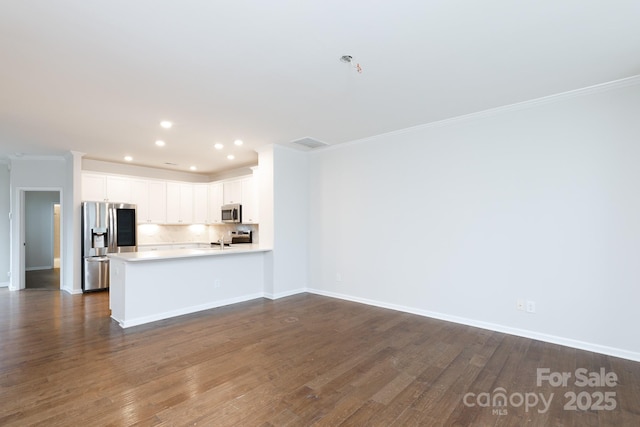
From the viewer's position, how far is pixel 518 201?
12.1ft

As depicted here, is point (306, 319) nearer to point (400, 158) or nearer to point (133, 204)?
point (400, 158)

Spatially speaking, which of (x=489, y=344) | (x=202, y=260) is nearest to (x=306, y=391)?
(x=489, y=344)

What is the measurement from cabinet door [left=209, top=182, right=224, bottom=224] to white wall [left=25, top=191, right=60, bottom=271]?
5499mm

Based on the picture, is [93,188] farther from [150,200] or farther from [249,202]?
[249,202]

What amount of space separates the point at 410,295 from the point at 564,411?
2.41 metres

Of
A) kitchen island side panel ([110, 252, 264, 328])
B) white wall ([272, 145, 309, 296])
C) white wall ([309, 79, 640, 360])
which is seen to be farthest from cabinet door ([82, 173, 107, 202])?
white wall ([309, 79, 640, 360])

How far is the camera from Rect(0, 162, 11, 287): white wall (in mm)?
6708

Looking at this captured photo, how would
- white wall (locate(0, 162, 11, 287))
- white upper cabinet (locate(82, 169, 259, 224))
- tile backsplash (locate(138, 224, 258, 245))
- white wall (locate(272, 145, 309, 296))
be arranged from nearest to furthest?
white wall (locate(272, 145, 309, 296)) < white upper cabinet (locate(82, 169, 259, 224)) < white wall (locate(0, 162, 11, 287)) < tile backsplash (locate(138, 224, 258, 245))

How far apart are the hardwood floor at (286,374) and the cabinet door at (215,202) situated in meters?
3.68

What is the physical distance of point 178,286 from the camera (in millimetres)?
4480

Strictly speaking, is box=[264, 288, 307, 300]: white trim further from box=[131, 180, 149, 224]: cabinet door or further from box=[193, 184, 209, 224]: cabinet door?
box=[131, 180, 149, 224]: cabinet door

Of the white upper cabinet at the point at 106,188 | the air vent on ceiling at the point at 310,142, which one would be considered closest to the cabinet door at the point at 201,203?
the white upper cabinet at the point at 106,188

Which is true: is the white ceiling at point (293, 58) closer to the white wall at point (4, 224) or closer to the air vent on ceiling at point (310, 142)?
the air vent on ceiling at point (310, 142)

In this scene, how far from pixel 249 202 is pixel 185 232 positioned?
2.58m
